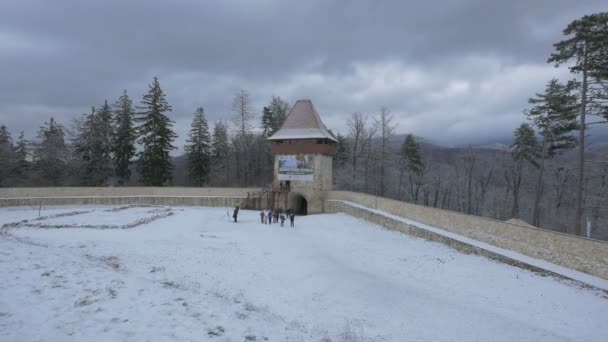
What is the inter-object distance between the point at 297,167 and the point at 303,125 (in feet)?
14.1

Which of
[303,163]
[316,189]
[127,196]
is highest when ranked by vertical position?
[303,163]

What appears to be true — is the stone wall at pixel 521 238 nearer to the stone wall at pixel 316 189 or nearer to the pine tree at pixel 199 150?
the stone wall at pixel 316 189

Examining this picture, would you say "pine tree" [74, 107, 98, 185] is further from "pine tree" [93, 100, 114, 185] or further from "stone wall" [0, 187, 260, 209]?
"stone wall" [0, 187, 260, 209]

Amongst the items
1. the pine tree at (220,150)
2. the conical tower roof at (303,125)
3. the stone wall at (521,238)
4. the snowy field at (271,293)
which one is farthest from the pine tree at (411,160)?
the pine tree at (220,150)

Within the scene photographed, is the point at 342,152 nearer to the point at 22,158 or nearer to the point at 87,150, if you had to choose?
the point at 87,150

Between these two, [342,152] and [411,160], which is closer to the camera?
[411,160]

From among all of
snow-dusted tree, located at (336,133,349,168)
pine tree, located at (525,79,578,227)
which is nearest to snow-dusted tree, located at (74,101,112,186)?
snow-dusted tree, located at (336,133,349,168)

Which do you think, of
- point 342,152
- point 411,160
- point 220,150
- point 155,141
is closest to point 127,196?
point 155,141

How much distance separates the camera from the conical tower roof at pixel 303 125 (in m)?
28.9

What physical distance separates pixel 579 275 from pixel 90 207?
3233cm

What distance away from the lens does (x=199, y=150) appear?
4066 cm

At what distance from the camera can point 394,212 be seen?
19.3m

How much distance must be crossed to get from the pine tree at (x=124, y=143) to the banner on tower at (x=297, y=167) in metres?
20.8

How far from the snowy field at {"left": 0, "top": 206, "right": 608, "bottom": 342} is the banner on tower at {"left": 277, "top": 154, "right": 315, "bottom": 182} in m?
12.6
